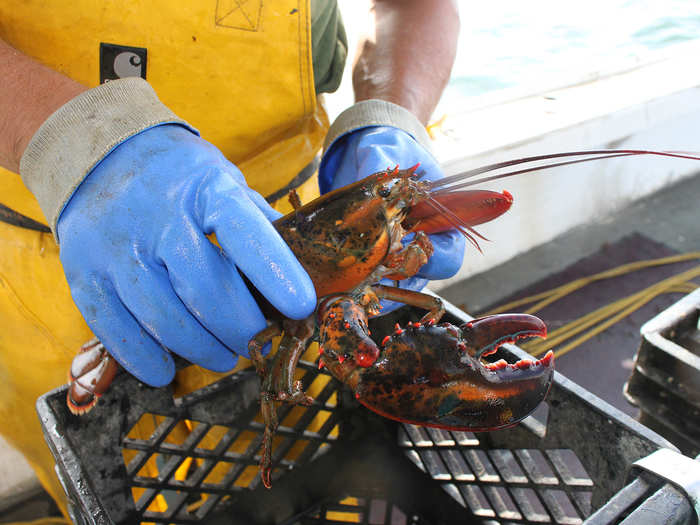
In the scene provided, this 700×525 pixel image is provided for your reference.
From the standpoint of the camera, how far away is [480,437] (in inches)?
37.6

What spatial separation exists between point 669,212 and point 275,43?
2.41 metres

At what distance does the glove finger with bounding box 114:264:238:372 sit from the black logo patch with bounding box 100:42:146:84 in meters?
0.42

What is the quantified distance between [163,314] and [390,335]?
33 cm

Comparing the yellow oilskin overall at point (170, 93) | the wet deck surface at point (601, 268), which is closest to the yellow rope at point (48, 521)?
the wet deck surface at point (601, 268)

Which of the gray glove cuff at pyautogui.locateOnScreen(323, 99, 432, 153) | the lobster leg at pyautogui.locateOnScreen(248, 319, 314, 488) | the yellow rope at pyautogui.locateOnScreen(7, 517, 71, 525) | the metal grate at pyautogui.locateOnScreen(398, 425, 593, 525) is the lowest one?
the yellow rope at pyautogui.locateOnScreen(7, 517, 71, 525)

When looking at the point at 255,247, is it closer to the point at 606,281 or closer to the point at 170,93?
the point at 170,93

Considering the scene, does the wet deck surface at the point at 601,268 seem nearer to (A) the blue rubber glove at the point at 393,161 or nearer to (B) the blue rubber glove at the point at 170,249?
(A) the blue rubber glove at the point at 393,161

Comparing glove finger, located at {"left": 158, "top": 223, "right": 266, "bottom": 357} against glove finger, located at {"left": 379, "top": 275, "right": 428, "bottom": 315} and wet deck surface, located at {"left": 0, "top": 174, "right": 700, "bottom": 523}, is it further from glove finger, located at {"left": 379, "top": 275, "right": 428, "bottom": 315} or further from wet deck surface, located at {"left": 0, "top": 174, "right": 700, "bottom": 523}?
wet deck surface, located at {"left": 0, "top": 174, "right": 700, "bottom": 523}

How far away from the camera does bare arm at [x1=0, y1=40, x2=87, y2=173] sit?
789mm

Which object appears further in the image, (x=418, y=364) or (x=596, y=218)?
(x=596, y=218)

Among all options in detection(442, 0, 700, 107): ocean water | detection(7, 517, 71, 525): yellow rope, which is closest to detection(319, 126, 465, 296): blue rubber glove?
detection(7, 517, 71, 525): yellow rope

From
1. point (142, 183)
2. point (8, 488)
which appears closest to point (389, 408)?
point (142, 183)

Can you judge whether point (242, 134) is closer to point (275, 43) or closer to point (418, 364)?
point (275, 43)

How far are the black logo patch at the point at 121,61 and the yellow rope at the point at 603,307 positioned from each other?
156 cm
